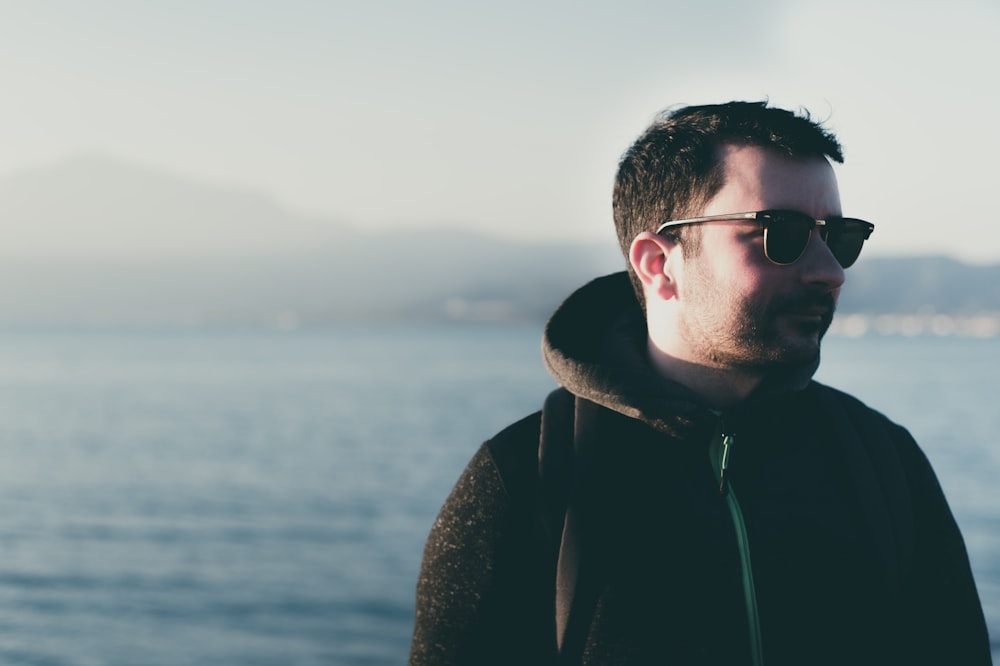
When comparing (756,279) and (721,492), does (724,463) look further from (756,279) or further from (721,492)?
(756,279)

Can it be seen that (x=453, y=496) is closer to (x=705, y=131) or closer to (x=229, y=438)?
(x=705, y=131)

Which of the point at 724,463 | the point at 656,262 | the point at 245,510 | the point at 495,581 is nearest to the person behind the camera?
the point at 495,581

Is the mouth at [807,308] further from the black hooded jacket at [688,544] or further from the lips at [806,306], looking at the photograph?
the black hooded jacket at [688,544]

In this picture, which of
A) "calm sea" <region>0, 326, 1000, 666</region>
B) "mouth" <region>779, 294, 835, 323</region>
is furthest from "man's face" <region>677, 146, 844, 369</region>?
"calm sea" <region>0, 326, 1000, 666</region>

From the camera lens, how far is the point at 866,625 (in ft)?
7.45

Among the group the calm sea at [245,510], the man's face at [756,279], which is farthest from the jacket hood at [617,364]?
the calm sea at [245,510]

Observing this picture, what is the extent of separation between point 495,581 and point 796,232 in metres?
1.10

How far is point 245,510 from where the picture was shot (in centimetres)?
2573

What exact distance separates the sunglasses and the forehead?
0.03m

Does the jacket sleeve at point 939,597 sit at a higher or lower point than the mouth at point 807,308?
lower

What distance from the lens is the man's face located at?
7.71 ft

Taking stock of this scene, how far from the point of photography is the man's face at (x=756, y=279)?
2.35 meters

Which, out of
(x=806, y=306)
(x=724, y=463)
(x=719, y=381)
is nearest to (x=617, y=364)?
(x=719, y=381)

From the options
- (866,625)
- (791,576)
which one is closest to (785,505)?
(791,576)
